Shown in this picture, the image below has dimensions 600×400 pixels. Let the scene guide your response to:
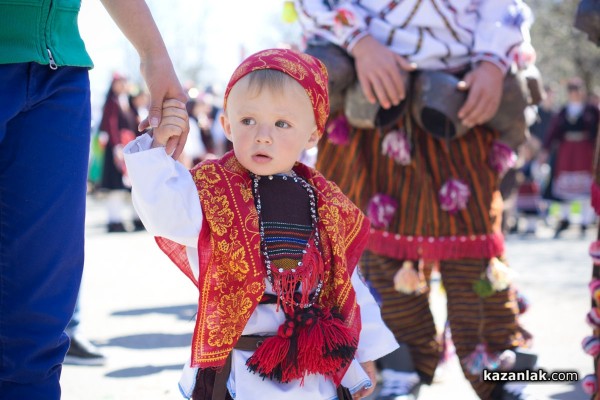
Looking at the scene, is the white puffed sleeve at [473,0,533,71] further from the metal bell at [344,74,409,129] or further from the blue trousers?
the blue trousers

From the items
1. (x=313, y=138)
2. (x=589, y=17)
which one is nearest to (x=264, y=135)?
(x=313, y=138)

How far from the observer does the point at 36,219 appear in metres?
2.25

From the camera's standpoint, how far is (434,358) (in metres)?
3.56

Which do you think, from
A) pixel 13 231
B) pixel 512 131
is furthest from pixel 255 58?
pixel 512 131

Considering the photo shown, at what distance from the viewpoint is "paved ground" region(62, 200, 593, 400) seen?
12.9ft

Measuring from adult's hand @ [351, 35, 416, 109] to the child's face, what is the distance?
2.87 ft

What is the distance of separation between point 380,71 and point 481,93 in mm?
373

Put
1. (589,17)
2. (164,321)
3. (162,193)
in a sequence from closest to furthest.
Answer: (162,193)
(589,17)
(164,321)

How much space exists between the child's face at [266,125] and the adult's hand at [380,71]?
0.88m

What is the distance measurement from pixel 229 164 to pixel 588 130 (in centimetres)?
1128

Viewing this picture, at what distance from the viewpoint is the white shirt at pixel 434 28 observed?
335 centimetres

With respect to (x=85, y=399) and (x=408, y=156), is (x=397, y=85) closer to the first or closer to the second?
(x=408, y=156)

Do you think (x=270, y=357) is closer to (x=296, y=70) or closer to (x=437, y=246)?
(x=296, y=70)

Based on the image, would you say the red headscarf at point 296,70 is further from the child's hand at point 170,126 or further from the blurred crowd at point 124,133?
the blurred crowd at point 124,133
